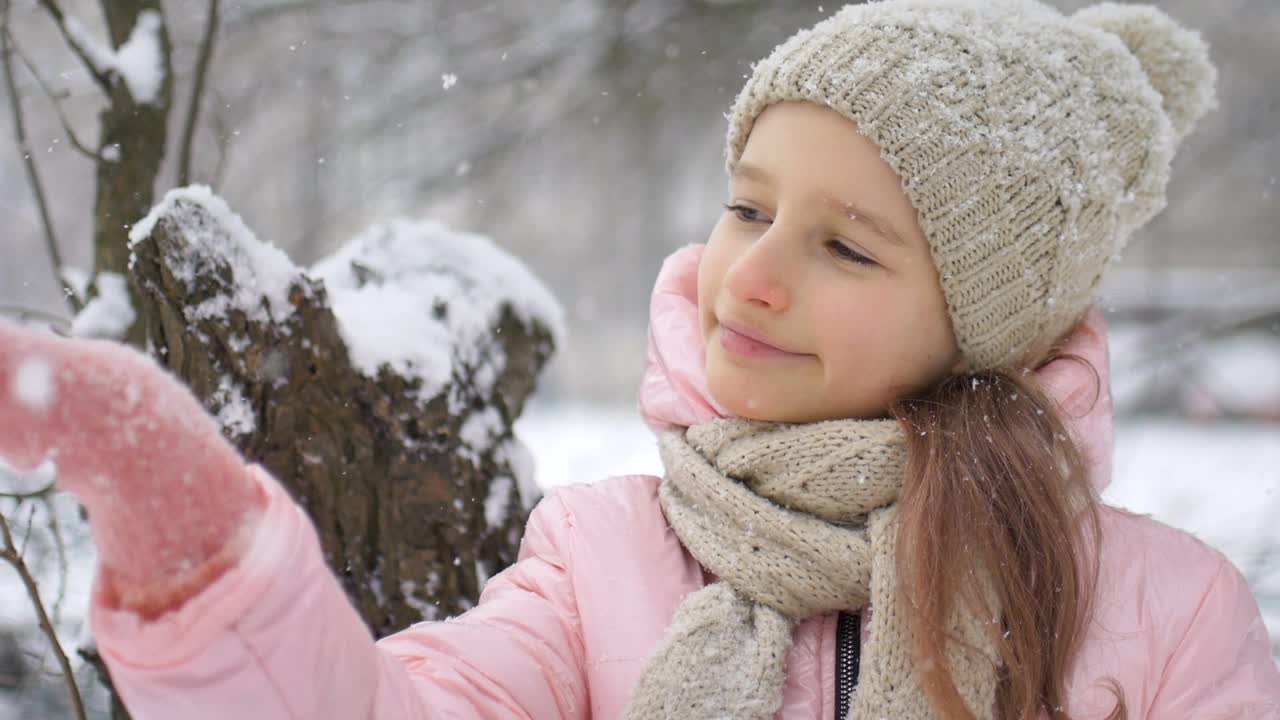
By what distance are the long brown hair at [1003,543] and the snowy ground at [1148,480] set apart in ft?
4.50

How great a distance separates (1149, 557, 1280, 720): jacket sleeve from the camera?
50.9 inches

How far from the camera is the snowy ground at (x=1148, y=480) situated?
2.15 metres

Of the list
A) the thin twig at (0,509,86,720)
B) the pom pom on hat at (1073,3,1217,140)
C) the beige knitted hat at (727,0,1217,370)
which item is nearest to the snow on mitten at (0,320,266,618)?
the thin twig at (0,509,86,720)

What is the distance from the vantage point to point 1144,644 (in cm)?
133

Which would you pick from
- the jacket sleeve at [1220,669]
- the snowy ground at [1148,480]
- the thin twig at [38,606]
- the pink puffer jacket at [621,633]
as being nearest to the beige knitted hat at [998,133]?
the pink puffer jacket at [621,633]

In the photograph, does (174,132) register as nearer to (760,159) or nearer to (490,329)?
(490,329)

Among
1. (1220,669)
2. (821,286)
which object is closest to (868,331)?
(821,286)

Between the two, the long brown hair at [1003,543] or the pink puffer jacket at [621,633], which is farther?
the long brown hair at [1003,543]

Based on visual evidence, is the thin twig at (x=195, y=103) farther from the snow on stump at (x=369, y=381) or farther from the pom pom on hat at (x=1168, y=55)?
the pom pom on hat at (x=1168, y=55)

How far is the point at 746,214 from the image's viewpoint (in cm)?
150

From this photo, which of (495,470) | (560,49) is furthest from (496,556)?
(560,49)

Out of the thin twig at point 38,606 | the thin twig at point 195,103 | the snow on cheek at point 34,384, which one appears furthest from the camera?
the thin twig at point 195,103

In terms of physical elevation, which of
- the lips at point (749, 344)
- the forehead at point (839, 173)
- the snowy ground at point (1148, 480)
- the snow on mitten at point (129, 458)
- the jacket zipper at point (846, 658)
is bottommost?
the snowy ground at point (1148, 480)

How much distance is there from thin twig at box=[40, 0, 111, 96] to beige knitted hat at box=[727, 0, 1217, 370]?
1.06 meters
